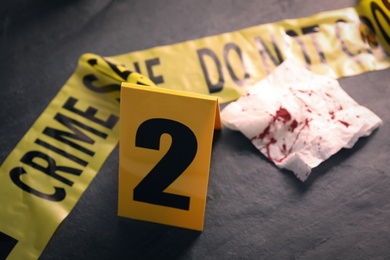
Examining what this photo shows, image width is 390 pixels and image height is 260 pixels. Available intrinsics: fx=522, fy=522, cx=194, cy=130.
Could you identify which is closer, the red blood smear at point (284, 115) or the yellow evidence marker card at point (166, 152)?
the yellow evidence marker card at point (166, 152)

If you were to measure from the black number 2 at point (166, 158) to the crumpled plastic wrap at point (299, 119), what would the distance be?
29 cm

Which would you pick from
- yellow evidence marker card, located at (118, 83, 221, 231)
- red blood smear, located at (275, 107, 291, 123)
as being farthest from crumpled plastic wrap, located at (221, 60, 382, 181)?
yellow evidence marker card, located at (118, 83, 221, 231)

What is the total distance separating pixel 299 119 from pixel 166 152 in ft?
1.42

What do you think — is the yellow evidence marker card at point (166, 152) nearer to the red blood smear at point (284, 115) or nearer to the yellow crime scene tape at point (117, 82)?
the yellow crime scene tape at point (117, 82)

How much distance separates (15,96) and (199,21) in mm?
622

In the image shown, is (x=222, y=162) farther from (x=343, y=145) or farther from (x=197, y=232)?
(x=343, y=145)

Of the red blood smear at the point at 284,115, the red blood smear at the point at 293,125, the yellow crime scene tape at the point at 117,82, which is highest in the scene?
the yellow crime scene tape at the point at 117,82

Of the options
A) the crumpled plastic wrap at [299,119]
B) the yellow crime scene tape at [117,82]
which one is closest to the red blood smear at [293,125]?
the crumpled plastic wrap at [299,119]

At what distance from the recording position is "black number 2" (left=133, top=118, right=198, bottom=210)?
3.91ft

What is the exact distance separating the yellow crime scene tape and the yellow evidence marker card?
0.66 feet

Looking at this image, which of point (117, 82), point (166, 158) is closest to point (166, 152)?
point (166, 158)

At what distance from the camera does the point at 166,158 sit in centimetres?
121

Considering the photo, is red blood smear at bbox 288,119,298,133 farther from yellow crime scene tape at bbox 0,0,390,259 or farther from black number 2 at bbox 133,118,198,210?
black number 2 at bbox 133,118,198,210

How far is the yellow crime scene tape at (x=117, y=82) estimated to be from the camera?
132 centimetres
